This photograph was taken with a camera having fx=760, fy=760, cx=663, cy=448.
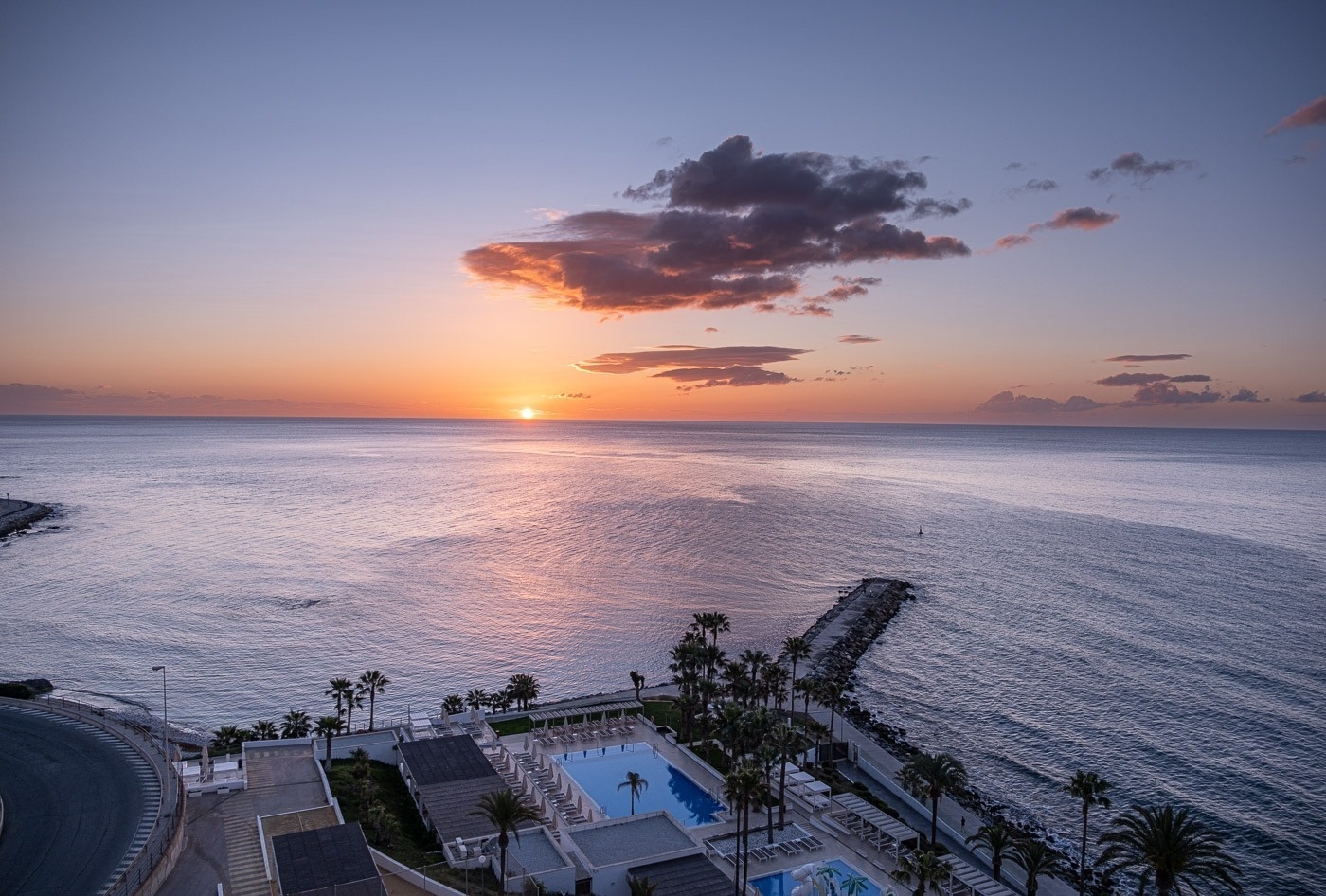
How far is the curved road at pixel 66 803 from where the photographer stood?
33875mm

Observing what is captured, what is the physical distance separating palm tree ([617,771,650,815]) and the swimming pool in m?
0.23

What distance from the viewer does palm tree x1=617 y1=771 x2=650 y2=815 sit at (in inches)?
1999

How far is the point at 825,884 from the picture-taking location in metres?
42.1

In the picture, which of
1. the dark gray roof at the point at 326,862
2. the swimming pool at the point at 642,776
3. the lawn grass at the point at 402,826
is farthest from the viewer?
the swimming pool at the point at 642,776

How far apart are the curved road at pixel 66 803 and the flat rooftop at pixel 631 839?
2273 centimetres

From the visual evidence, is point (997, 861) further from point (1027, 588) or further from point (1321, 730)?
point (1027, 588)

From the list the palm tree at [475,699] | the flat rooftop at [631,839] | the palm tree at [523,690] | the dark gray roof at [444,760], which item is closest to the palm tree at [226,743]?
the dark gray roof at [444,760]

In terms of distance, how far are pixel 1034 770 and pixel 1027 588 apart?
6019 cm

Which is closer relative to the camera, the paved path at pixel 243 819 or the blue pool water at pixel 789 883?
the paved path at pixel 243 819

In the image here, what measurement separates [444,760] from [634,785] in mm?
13067

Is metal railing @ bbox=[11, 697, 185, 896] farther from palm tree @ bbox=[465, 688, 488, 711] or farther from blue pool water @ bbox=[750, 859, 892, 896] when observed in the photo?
blue pool water @ bbox=[750, 859, 892, 896]

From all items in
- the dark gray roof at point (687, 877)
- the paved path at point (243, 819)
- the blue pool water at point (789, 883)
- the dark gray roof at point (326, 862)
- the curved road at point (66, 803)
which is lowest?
the blue pool water at point (789, 883)

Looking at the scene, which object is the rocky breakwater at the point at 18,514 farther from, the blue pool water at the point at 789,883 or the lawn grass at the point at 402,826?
the blue pool water at the point at 789,883

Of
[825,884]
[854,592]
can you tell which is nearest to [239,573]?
[854,592]
